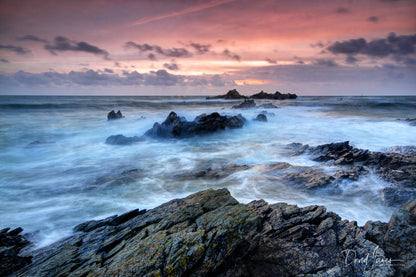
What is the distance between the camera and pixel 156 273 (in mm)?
3018

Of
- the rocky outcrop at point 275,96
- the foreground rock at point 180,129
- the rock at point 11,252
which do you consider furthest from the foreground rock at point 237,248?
the rocky outcrop at point 275,96

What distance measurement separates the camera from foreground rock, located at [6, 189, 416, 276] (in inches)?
127

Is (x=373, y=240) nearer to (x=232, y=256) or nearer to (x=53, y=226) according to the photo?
(x=232, y=256)

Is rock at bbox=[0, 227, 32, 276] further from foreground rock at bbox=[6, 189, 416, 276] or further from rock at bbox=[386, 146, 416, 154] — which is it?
rock at bbox=[386, 146, 416, 154]

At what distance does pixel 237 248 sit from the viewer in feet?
11.5

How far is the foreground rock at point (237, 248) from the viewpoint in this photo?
3236 mm

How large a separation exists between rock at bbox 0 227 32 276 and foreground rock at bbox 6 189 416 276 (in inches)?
10.4

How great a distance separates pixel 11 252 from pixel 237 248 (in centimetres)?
468

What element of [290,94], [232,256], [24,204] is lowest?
[24,204]

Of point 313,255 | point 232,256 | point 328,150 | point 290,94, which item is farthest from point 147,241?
point 290,94

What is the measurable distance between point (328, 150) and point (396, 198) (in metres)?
4.76

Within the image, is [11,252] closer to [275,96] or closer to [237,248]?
[237,248]

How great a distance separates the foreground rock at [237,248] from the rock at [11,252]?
0.87 feet

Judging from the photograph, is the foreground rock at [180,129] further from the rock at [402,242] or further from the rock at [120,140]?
the rock at [402,242]
